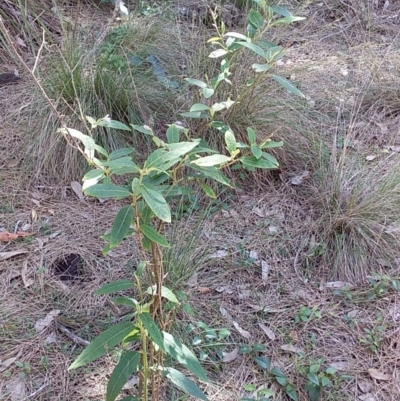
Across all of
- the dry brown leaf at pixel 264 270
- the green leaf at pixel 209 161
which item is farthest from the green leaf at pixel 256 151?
the dry brown leaf at pixel 264 270

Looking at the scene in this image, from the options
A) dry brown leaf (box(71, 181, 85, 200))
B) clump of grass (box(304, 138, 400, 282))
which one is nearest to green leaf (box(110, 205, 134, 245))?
clump of grass (box(304, 138, 400, 282))

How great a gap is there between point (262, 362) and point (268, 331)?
155 mm

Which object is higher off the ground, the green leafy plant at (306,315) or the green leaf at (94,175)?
the green leaf at (94,175)

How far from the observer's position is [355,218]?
7.57ft

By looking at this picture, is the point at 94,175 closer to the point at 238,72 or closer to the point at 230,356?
the point at 230,356

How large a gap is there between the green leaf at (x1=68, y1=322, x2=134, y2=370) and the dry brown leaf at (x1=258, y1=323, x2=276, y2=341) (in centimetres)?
89

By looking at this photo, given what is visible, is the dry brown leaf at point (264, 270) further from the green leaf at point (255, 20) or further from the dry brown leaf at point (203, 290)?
the green leaf at point (255, 20)

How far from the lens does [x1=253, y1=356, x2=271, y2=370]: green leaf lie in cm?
184

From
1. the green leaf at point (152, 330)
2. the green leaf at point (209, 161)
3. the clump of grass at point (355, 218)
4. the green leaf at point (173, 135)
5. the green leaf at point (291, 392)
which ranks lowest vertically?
the clump of grass at point (355, 218)

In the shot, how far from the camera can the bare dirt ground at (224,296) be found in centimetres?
179

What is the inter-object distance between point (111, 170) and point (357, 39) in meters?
3.37

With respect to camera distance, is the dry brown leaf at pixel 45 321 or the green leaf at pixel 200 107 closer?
the green leaf at pixel 200 107

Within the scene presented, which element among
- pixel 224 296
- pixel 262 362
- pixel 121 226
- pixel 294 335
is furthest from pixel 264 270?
pixel 121 226

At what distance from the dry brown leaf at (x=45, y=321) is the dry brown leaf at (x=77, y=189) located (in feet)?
2.38
